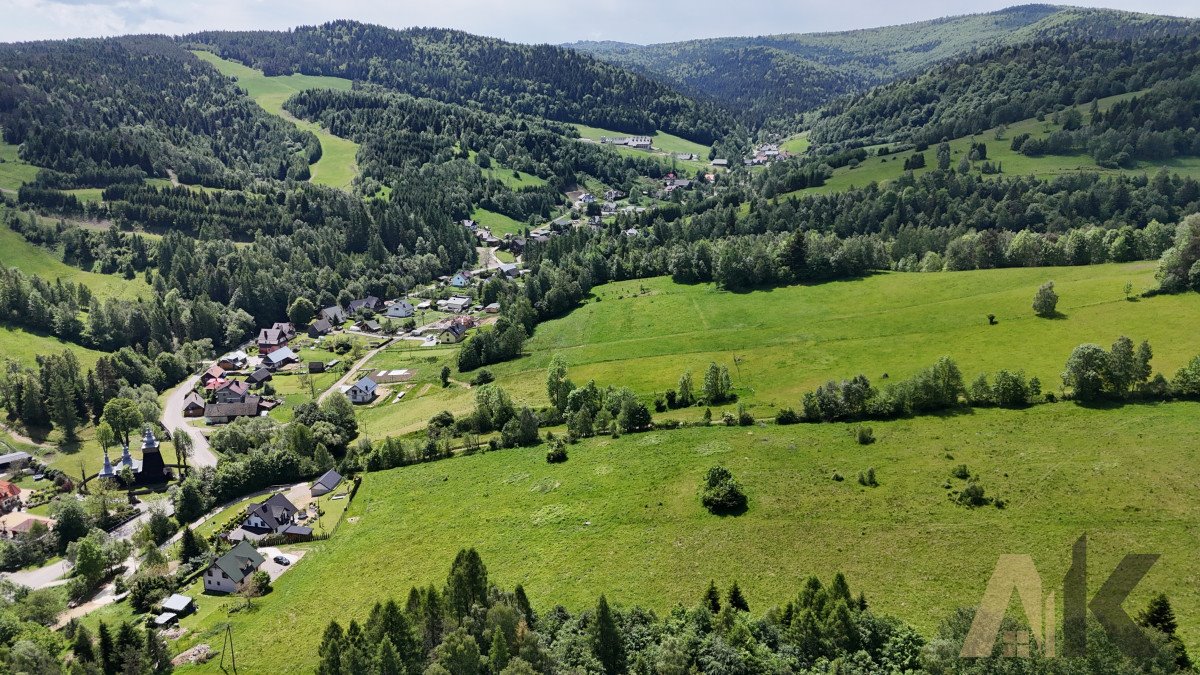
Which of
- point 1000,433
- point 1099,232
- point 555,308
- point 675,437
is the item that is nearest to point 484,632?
point 675,437

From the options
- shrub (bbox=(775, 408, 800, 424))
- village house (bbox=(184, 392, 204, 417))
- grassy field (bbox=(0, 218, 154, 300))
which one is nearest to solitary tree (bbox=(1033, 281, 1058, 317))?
shrub (bbox=(775, 408, 800, 424))

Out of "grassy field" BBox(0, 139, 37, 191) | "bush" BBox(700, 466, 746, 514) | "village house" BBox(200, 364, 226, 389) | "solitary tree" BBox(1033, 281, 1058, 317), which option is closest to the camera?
"bush" BBox(700, 466, 746, 514)

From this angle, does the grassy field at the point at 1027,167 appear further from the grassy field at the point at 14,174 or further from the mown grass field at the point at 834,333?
the grassy field at the point at 14,174

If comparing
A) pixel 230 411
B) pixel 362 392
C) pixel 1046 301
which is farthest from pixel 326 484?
pixel 1046 301

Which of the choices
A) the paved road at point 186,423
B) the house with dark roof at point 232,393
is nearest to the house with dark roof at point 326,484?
the paved road at point 186,423

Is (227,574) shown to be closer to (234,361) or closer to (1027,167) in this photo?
(234,361)

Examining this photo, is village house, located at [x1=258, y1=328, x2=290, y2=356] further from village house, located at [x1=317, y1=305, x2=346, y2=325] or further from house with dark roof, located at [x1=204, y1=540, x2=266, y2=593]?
house with dark roof, located at [x1=204, y1=540, x2=266, y2=593]
